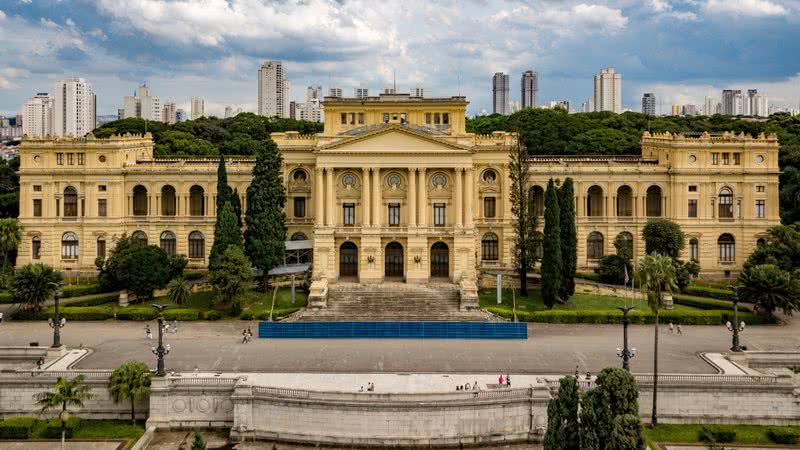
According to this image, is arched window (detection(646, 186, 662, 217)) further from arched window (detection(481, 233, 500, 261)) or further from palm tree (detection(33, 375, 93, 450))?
palm tree (detection(33, 375, 93, 450))

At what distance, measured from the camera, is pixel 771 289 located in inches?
2354

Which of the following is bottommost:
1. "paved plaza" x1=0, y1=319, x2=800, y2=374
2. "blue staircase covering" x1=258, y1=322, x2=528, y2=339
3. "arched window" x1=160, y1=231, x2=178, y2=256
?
"paved plaza" x1=0, y1=319, x2=800, y2=374

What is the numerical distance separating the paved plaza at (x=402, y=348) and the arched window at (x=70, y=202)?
18216mm

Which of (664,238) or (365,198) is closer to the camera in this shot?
(365,198)

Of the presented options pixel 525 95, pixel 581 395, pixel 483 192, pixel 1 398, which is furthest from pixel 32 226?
pixel 525 95

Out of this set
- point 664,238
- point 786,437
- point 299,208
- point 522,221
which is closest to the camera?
point 786,437

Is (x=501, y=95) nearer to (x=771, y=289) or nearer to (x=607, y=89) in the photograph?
(x=607, y=89)

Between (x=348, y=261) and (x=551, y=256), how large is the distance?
16.6 metres

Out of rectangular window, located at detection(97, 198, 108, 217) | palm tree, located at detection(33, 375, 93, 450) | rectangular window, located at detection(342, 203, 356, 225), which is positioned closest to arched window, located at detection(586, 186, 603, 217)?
rectangular window, located at detection(342, 203, 356, 225)

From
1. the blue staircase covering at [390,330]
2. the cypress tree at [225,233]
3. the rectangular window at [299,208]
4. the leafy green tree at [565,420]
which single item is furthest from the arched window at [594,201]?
the leafy green tree at [565,420]

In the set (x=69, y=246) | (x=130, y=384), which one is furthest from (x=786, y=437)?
(x=69, y=246)

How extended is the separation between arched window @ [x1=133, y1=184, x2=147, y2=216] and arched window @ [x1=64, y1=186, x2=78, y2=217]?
5075 millimetres

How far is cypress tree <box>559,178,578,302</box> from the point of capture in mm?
64938

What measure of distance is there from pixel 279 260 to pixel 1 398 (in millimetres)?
25727
